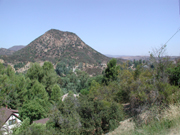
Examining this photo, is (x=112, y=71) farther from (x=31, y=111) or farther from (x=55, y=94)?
(x=31, y=111)

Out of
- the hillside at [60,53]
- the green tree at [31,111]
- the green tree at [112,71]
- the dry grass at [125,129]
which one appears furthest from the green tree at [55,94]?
the hillside at [60,53]

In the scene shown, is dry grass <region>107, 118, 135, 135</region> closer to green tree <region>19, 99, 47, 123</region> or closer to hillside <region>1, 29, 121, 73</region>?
green tree <region>19, 99, 47, 123</region>

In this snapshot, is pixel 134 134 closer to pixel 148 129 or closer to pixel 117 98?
pixel 148 129

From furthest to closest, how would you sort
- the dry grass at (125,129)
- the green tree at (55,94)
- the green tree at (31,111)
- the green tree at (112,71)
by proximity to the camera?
the green tree at (112,71) < the green tree at (55,94) < the green tree at (31,111) < the dry grass at (125,129)

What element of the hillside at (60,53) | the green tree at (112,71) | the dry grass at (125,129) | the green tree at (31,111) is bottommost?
the green tree at (31,111)

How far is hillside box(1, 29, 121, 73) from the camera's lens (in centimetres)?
7094

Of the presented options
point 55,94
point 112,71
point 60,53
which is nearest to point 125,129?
point 55,94

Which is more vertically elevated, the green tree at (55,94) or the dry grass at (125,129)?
the dry grass at (125,129)

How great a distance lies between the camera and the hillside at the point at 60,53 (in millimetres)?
70938

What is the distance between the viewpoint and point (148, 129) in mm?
4402

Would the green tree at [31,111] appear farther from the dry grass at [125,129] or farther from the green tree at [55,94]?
the dry grass at [125,129]

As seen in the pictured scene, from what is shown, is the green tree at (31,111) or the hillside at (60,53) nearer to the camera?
the green tree at (31,111)

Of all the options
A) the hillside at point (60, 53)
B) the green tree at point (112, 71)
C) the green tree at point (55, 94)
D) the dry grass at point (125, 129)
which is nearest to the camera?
the dry grass at point (125, 129)

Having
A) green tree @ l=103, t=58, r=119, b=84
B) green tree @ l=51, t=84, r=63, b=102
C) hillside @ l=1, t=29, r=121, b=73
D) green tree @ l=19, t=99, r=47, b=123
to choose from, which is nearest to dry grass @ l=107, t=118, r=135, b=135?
green tree @ l=19, t=99, r=47, b=123
